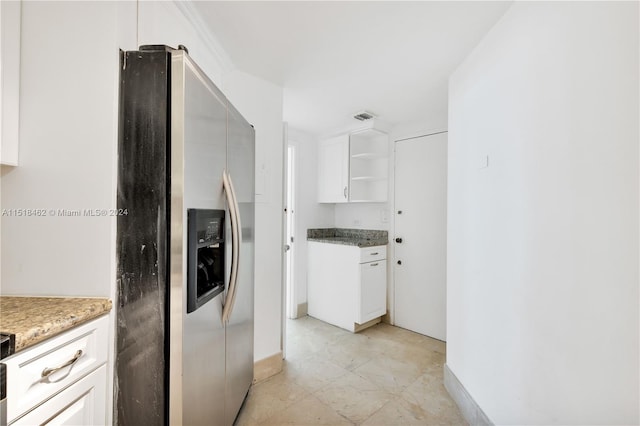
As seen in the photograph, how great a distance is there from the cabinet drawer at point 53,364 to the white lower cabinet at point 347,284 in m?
2.40

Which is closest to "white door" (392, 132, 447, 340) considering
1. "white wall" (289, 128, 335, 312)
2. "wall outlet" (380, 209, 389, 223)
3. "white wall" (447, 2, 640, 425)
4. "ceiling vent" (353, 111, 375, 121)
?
"wall outlet" (380, 209, 389, 223)

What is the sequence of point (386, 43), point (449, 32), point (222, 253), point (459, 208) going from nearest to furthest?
point (222, 253)
point (449, 32)
point (386, 43)
point (459, 208)

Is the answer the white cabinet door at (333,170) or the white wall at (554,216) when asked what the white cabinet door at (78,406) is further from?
the white cabinet door at (333,170)

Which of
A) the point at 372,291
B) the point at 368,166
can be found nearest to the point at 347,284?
the point at 372,291

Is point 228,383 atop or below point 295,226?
below

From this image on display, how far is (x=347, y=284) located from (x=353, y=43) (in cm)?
231

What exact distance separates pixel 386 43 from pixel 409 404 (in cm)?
233

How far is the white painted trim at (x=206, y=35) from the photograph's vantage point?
138 centimetres

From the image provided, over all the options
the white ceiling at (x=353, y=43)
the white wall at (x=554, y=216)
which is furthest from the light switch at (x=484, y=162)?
the white ceiling at (x=353, y=43)

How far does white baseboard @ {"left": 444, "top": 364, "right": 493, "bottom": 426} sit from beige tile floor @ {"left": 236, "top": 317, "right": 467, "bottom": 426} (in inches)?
1.9

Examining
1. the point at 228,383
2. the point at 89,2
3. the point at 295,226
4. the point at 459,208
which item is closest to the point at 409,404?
the point at 228,383

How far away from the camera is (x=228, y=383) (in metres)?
1.46

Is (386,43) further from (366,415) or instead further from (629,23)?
(366,415)

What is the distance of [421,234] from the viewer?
306cm
